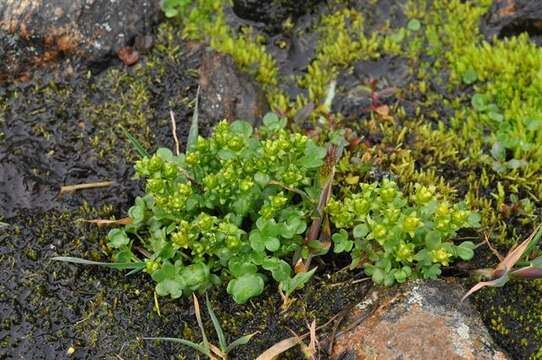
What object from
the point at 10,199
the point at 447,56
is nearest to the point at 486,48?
the point at 447,56

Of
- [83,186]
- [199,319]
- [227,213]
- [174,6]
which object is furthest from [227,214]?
[174,6]

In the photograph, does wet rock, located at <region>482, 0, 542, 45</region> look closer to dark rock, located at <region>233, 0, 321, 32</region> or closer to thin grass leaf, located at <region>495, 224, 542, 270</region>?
dark rock, located at <region>233, 0, 321, 32</region>

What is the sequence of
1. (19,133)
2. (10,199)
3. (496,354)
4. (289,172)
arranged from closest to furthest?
(496,354) → (289,172) → (10,199) → (19,133)

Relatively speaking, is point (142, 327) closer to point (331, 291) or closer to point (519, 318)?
point (331, 291)

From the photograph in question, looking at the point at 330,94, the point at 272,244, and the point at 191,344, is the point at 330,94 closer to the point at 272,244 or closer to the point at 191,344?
the point at 272,244

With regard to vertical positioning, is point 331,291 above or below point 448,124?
below

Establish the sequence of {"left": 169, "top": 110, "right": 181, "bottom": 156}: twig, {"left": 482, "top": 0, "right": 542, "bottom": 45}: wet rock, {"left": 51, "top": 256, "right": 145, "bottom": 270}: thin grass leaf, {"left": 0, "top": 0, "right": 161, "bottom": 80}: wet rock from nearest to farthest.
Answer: {"left": 51, "top": 256, "right": 145, "bottom": 270}: thin grass leaf < {"left": 169, "top": 110, "right": 181, "bottom": 156}: twig < {"left": 0, "top": 0, "right": 161, "bottom": 80}: wet rock < {"left": 482, "top": 0, "right": 542, "bottom": 45}: wet rock

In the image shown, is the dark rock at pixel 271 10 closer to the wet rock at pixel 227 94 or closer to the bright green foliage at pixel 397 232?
the wet rock at pixel 227 94

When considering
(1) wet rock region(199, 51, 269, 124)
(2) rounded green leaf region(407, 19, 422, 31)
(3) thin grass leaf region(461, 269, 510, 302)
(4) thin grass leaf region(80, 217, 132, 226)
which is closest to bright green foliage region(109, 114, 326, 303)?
(4) thin grass leaf region(80, 217, 132, 226)
